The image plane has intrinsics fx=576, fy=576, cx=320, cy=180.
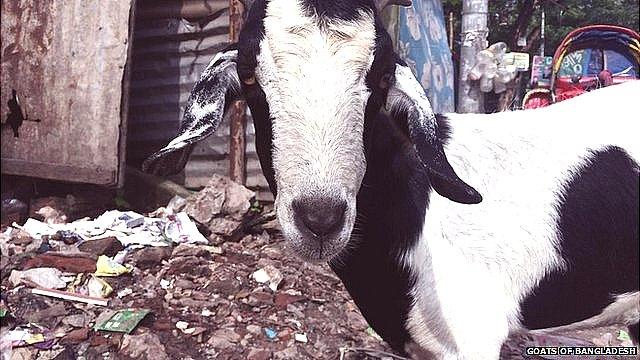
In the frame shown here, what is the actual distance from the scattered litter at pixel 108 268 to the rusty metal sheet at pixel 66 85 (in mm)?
1182

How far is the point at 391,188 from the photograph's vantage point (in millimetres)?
2281

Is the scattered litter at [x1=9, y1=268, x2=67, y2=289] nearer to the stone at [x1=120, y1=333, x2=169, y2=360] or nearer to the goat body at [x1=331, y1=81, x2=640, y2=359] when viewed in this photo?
the stone at [x1=120, y1=333, x2=169, y2=360]

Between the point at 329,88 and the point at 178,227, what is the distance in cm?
327

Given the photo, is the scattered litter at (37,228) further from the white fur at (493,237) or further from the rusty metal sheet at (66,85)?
the white fur at (493,237)

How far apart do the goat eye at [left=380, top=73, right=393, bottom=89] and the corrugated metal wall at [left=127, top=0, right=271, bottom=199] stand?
347 centimetres

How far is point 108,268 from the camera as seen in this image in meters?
4.05

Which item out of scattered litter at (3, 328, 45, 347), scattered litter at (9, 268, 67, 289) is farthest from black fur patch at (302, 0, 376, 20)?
scattered litter at (9, 268, 67, 289)

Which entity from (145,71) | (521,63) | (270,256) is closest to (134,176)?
(145,71)

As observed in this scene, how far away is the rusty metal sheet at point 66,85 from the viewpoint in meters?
5.11

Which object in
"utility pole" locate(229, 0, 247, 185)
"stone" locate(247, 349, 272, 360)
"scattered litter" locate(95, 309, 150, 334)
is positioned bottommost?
"stone" locate(247, 349, 272, 360)

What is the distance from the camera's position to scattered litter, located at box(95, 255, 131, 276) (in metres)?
4.03

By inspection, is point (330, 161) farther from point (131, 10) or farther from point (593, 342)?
point (131, 10)

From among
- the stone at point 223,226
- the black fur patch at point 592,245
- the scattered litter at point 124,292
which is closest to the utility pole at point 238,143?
the stone at point 223,226

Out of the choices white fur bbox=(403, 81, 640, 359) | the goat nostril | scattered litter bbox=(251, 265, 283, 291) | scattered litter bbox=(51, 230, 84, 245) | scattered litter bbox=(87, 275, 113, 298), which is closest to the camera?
the goat nostril
